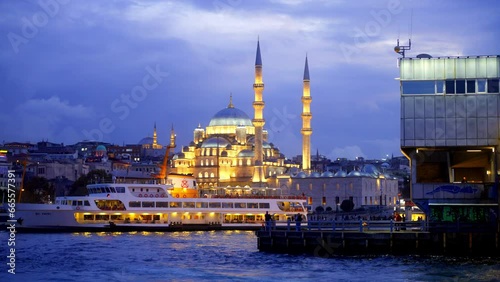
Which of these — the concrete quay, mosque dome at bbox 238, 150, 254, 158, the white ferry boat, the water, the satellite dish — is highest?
mosque dome at bbox 238, 150, 254, 158

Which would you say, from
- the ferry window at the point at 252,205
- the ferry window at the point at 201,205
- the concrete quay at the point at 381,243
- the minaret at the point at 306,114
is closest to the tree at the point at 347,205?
the minaret at the point at 306,114

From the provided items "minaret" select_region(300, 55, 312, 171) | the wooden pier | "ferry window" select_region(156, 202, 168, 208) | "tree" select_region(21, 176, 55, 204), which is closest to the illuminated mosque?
"minaret" select_region(300, 55, 312, 171)

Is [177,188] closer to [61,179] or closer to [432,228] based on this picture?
[432,228]

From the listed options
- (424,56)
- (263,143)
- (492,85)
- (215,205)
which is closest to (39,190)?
(215,205)

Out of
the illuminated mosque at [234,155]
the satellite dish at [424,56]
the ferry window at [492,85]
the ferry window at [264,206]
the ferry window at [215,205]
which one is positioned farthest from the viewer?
the illuminated mosque at [234,155]

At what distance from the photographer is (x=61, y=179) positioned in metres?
136

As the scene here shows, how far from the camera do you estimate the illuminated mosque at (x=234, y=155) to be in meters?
134

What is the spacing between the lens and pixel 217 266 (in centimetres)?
3931

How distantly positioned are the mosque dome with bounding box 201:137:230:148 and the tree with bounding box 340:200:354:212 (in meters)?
34.0

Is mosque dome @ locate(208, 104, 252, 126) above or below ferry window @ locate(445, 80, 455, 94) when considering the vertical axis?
above

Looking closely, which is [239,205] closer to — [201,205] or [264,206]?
[264,206]

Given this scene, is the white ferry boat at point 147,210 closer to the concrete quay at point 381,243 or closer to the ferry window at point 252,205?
the ferry window at point 252,205

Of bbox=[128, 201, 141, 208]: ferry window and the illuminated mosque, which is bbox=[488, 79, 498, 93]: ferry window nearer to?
bbox=[128, 201, 141, 208]: ferry window

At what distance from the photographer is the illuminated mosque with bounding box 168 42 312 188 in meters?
134
